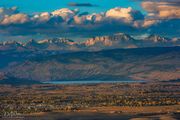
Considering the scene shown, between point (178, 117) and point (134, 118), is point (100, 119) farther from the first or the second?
point (178, 117)

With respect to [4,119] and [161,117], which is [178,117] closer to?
[161,117]

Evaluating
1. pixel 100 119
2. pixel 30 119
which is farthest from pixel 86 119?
pixel 30 119

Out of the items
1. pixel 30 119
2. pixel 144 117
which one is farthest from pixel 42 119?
pixel 144 117

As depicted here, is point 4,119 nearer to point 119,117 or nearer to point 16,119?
point 16,119

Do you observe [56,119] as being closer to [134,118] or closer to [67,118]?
[67,118]

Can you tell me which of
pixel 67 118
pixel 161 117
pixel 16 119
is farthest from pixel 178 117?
pixel 16 119

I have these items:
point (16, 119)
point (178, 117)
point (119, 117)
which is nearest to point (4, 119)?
point (16, 119)
